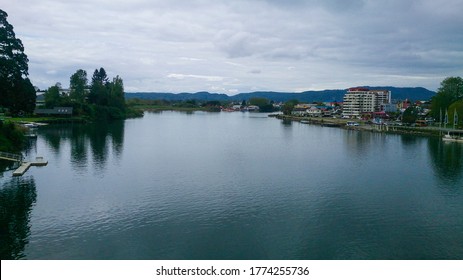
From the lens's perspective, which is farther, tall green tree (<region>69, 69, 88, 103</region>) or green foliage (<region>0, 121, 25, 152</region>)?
tall green tree (<region>69, 69, 88, 103</region>)

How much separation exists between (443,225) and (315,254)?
15.6 feet

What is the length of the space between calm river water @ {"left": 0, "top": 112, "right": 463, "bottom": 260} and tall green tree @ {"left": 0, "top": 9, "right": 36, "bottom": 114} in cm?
319

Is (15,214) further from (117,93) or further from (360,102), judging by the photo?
(360,102)

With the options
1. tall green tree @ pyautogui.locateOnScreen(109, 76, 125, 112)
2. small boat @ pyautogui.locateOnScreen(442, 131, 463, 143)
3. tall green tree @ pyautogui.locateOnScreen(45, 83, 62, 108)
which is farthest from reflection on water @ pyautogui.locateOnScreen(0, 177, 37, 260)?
tall green tree @ pyautogui.locateOnScreen(109, 76, 125, 112)

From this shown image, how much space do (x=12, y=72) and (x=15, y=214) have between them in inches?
350

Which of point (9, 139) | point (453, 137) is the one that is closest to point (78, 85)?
point (9, 139)

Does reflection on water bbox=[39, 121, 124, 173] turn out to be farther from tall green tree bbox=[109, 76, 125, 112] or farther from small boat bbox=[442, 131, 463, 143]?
small boat bbox=[442, 131, 463, 143]

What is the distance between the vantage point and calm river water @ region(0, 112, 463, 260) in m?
9.55

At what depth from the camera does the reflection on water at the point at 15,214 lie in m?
9.39

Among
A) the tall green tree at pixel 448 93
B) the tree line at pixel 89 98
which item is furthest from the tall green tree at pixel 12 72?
the tall green tree at pixel 448 93

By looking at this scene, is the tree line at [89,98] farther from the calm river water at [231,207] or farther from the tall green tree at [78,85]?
the calm river water at [231,207]

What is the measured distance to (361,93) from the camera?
76812 millimetres

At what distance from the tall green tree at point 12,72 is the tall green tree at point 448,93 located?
40.6m

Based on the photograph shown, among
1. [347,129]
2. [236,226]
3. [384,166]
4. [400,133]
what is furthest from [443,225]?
[347,129]
